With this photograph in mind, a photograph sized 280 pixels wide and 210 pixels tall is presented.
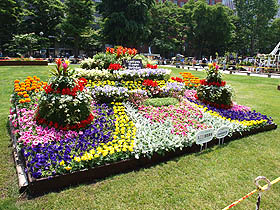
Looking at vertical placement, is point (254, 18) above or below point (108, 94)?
above

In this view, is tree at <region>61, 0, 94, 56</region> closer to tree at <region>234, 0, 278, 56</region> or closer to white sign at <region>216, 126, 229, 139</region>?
tree at <region>234, 0, 278, 56</region>

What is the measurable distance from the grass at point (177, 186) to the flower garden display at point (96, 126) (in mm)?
301

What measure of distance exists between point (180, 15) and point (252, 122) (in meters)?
47.8

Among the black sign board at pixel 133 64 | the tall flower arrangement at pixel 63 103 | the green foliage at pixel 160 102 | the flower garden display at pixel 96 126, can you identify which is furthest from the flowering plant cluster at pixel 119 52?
the tall flower arrangement at pixel 63 103

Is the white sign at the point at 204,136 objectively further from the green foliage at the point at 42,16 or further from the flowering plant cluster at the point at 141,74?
the green foliage at the point at 42,16

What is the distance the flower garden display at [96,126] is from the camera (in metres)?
3.72

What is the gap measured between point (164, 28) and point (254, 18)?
72.6 ft

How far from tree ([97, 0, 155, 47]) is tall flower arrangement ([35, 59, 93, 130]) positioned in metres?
28.7

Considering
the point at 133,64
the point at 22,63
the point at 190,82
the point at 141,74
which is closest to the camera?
the point at 141,74

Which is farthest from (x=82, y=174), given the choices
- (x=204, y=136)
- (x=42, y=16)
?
(x=42, y=16)

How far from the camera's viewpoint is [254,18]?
1946 inches

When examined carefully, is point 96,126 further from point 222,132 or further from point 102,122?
point 222,132

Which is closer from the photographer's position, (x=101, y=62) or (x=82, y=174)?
(x=82, y=174)

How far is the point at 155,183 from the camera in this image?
12.0 ft
